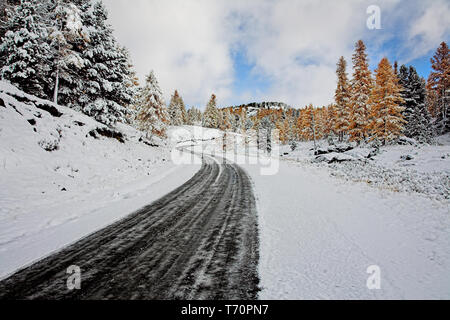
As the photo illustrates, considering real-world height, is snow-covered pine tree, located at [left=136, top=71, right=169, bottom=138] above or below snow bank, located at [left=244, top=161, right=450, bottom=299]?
above

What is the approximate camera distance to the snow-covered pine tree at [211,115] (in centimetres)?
7904

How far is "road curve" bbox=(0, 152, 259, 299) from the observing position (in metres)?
2.98

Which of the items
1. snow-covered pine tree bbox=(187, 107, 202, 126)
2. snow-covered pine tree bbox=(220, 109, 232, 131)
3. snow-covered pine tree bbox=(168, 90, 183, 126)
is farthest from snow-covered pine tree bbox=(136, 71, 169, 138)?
snow-covered pine tree bbox=(187, 107, 202, 126)

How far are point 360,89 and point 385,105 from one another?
142 inches

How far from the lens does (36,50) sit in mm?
16625

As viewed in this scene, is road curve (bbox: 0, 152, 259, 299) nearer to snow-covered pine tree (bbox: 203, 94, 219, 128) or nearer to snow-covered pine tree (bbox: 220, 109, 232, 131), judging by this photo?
snow-covered pine tree (bbox: 220, 109, 232, 131)

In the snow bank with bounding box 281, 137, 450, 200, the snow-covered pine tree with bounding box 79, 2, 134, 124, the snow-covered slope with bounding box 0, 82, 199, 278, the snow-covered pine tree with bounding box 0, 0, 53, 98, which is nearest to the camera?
the snow-covered slope with bounding box 0, 82, 199, 278

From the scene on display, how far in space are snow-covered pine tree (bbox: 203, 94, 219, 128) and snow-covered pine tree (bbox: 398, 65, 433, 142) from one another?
179 feet

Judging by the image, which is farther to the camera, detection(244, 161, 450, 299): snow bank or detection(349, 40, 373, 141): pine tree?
detection(349, 40, 373, 141): pine tree

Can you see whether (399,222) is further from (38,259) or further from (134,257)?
(38,259)

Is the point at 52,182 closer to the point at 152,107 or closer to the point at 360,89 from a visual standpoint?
the point at 152,107

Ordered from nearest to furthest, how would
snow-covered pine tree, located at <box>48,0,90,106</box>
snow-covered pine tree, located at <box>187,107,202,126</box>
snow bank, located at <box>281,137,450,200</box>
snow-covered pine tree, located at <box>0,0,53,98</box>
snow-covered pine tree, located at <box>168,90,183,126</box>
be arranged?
snow bank, located at <box>281,137,450,200</box> → snow-covered pine tree, located at <box>0,0,53,98</box> → snow-covered pine tree, located at <box>48,0,90,106</box> → snow-covered pine tree, located at <box>168,90,183,126</box> → snow-covered pine tree, located at <box>187,107,202,126</box>

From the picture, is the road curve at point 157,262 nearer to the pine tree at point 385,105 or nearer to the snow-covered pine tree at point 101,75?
the snow-covered pine tree at point 101,75
